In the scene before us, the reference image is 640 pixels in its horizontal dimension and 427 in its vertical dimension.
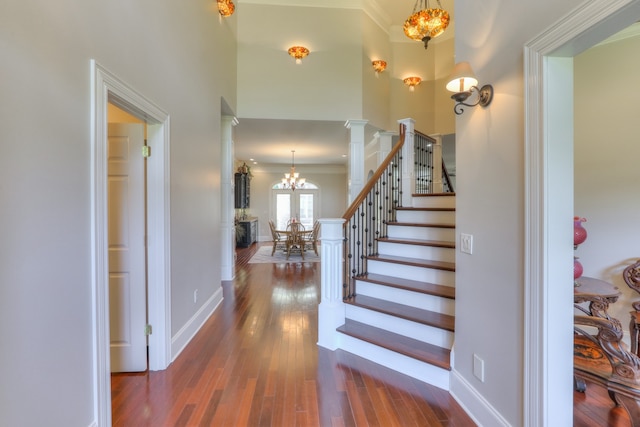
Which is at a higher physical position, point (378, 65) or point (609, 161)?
point (378, 65)

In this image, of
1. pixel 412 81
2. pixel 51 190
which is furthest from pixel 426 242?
pixel 412 81

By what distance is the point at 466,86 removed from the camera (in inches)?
65.5

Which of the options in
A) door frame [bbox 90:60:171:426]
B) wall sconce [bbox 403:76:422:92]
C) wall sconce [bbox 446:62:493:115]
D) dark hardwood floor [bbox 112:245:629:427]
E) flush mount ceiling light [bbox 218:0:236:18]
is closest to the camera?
door frame [bbox 90:60:171:426]

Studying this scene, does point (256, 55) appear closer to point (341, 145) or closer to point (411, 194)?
point (341, 145)

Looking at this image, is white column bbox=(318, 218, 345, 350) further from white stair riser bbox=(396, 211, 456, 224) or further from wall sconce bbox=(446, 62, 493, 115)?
wall sconce bbox=(446, 62, 493, 115)

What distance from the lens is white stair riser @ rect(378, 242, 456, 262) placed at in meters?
2.76

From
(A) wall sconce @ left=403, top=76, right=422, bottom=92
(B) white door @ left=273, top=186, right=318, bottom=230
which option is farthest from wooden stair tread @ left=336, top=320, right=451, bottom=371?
(B) white door @ left=273, top=186, right=318, bottom=230

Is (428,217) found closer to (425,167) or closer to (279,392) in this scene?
(425,167)

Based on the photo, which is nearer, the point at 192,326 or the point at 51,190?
the point at 51,190

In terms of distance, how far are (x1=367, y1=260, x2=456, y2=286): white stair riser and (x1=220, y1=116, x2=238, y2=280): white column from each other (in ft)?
9.29

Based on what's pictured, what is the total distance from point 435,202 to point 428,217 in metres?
0.44

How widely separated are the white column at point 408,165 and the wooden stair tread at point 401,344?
211 centimetres

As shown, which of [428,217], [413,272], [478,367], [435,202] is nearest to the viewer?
[478,367]

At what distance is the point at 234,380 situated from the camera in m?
2.17
